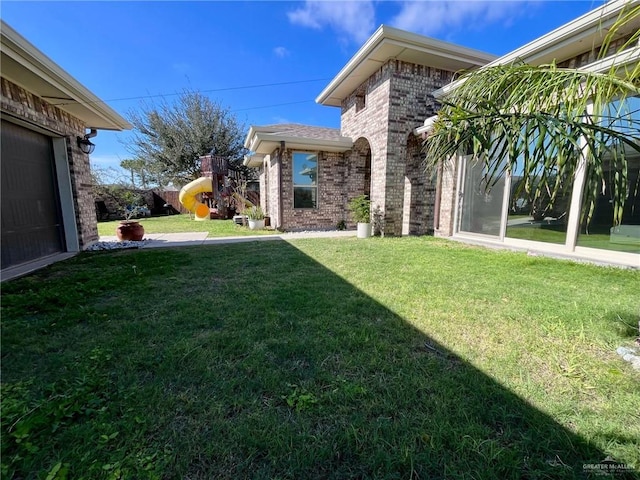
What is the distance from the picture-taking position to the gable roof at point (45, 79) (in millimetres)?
3561

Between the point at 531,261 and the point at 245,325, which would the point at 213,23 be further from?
the point at 531,261

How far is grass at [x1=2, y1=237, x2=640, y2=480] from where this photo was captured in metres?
1.33

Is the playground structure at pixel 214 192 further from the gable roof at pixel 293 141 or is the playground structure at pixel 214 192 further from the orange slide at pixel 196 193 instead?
the gable roof at pixel 293 141

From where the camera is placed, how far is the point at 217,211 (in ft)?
49.1

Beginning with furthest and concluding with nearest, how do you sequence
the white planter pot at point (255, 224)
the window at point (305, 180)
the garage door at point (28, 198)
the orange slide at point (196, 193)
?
1. the orange slide at point (196, 193)
2. the white planter pot at point (255, 224)
3. the window at point (305, 180)
4. the garage door at point (28, 198)

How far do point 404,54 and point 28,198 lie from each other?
9.16 m

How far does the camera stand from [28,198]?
17.7ft

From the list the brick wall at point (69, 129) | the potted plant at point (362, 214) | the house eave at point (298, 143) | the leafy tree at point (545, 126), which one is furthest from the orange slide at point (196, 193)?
the leafy tree at point (545, 126)

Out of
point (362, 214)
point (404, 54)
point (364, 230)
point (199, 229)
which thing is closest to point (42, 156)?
point (199, 229)

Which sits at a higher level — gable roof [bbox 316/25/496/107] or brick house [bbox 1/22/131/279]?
gable roof [bbox 316/25/496/107]

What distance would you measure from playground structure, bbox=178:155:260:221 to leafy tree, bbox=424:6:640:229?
486 inches

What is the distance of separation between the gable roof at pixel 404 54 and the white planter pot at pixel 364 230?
4541 millimetres

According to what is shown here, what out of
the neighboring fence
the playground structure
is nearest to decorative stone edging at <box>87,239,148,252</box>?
the playground structure

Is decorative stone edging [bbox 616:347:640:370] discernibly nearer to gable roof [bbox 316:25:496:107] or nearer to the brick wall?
gable roof [bbox 316:25:496:107]
